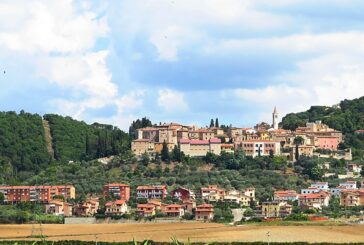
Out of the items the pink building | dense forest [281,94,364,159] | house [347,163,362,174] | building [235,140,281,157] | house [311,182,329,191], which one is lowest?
house [311,182,329,191]

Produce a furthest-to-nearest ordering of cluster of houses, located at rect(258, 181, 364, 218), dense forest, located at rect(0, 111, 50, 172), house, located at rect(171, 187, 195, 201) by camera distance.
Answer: dense forest, located at rect(0, 111, 50, 172), house, located at rect(171, 187, 195, 201), cluster of houses, located at rect(258, 181, 364, 218)

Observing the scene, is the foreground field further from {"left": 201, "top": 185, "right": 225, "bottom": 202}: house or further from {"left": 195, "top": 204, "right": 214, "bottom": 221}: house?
{"left": 201, "top": 185, "right": 225, "bottom": 202}: house

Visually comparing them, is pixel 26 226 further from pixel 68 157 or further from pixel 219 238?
pixel 68 157

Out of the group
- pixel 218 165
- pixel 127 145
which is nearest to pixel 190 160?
pixel 218 165

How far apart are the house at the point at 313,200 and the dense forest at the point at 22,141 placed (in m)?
35.9

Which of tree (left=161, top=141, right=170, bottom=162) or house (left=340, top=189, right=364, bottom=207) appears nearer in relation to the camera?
house (left=340, top=189, right=364, bottom=207)

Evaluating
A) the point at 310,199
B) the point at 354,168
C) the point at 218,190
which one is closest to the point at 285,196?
the point at 310,199

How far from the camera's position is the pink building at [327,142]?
106 meters

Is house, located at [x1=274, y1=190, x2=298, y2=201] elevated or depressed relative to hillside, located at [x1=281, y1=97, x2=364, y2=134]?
depressed

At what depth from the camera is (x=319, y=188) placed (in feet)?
280

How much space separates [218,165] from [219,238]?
4463 cm

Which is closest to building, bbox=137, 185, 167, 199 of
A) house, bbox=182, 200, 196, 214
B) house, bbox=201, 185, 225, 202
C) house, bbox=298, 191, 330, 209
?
house, bbox=201, 185, 225, 202

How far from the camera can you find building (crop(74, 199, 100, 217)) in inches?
2992

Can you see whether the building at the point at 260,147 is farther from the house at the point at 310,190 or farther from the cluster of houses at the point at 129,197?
the cluster of houses at the point at 129,197
